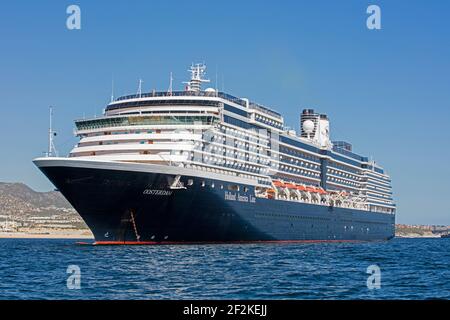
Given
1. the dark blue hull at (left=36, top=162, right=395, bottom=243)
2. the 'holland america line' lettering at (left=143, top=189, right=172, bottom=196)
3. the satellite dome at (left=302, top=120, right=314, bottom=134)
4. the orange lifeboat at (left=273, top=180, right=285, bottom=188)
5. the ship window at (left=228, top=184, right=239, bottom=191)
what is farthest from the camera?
the satellite dome at (left=302, top=120, right=314, bottom=134)

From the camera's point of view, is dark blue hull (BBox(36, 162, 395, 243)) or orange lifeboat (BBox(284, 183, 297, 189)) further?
orange lifeboat (BBox(284, 183, 297, 189))

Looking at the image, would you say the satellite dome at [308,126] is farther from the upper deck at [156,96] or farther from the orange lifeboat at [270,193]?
the upper deck at [156,96]

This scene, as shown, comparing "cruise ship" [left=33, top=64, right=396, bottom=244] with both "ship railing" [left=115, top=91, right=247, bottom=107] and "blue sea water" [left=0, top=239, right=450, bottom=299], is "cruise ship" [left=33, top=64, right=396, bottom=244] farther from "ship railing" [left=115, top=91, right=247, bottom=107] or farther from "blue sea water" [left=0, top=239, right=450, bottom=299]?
"blue sea water" [left=0, top=239, right=450, bottom=299]

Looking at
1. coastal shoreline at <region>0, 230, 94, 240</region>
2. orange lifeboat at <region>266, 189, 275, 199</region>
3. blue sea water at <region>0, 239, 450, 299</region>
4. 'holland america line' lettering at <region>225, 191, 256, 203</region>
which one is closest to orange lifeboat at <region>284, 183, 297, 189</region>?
orange lifeboat at <region>266, 189, 275, 199</region>

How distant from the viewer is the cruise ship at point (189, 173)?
49.1 meters

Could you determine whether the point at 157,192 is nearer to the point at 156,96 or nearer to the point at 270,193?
the point at 156,96

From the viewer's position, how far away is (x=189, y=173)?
51.4 m

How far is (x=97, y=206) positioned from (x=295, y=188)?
30.7m

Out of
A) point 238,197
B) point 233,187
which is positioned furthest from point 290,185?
point 233,187

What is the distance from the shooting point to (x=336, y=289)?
24.1 m

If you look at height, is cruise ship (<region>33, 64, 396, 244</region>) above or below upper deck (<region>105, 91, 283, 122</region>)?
below

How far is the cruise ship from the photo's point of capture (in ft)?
161
